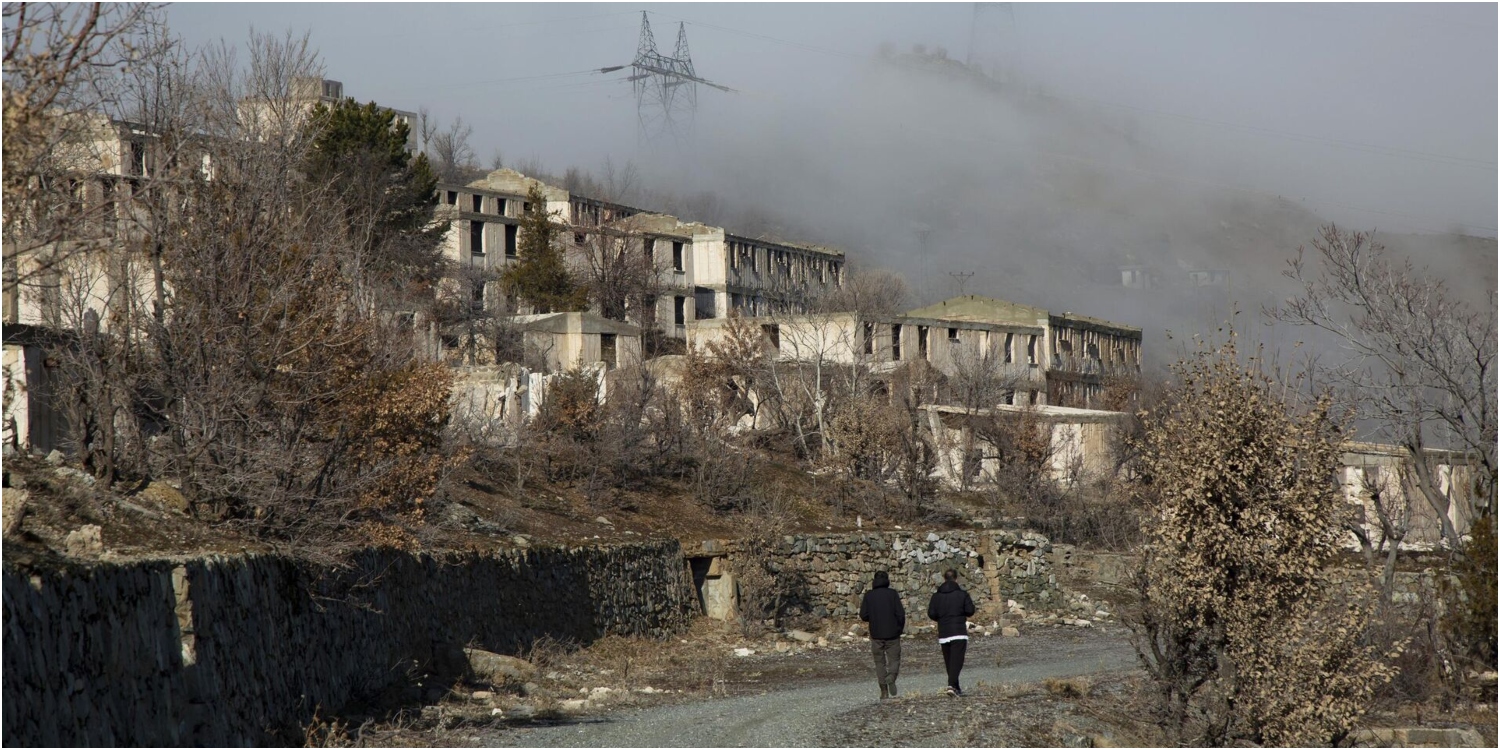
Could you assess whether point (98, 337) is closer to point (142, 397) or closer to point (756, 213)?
point (142, 397)

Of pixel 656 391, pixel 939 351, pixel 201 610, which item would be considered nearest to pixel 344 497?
pixel 201 610

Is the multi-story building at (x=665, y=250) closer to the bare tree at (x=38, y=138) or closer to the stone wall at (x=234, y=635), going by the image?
the stone wall at (x=234, y=635)

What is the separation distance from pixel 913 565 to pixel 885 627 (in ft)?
53.9

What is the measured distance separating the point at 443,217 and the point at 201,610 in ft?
184

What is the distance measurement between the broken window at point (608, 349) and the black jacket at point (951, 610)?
119 feet

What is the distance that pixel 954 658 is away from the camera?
60.7 ft

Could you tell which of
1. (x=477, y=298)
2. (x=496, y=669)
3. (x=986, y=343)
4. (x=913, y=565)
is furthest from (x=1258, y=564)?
(x=986, y=343)

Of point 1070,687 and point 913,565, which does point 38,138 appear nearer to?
point 1070,687

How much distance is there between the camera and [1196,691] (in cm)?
1524

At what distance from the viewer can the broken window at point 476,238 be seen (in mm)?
70375

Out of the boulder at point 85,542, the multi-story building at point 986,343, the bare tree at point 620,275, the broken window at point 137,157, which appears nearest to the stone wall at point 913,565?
the multi-story building at point 986,343

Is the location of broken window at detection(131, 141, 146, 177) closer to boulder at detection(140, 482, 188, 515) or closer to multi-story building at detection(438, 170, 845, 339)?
boulder at detection(140, 482, 188, 515)

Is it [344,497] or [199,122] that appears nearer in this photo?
[344,497]

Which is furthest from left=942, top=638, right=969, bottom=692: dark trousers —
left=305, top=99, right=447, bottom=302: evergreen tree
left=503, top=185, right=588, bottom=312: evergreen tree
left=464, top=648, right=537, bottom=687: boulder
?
→ left=503, top=185, right=588, bottom=312: evergreen tree
